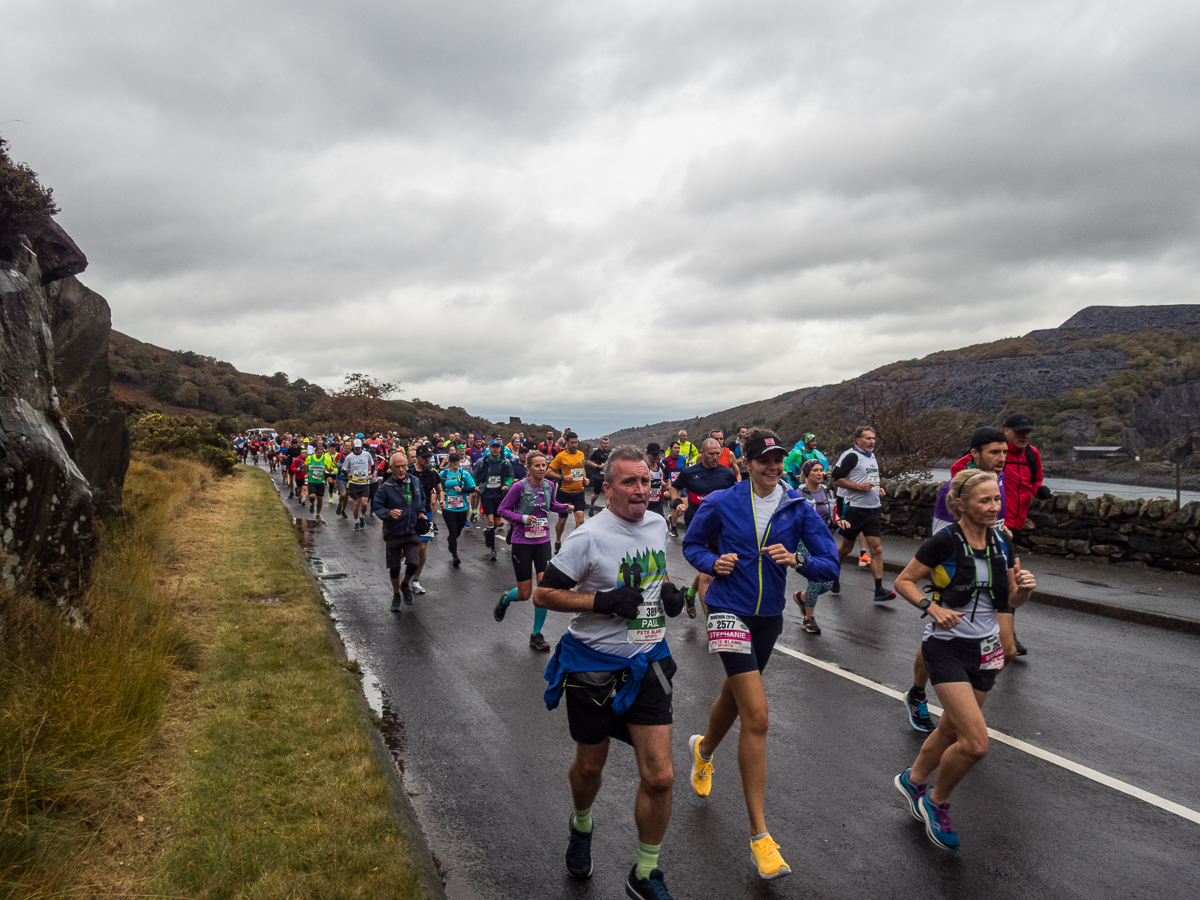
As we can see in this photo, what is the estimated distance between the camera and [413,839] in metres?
3.44

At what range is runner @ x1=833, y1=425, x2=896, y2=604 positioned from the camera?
870 centimetres

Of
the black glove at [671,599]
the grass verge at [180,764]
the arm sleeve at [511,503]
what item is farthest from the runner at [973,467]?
the arm sleeve at [511,503]

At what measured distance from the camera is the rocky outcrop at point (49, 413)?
199 inches

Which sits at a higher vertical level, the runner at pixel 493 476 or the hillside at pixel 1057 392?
the hillside at pixel 1057 392

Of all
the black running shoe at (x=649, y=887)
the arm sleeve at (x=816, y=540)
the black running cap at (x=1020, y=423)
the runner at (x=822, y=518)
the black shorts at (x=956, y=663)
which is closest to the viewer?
the black running shoe at (x=649, y=887)

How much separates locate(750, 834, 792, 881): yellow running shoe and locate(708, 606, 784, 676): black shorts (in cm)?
77

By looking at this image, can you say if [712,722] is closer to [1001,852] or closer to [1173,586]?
[1001,852]

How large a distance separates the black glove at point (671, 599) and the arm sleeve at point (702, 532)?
620mm

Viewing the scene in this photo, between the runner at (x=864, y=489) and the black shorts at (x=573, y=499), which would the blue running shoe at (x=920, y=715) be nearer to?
the runner at (x=864, y=489)

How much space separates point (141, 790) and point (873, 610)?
290 inches

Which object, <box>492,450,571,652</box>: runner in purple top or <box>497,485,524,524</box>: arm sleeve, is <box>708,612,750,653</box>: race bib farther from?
<box>497,485,524,524</box>: arm sleeve

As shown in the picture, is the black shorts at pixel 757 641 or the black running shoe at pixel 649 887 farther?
the black shorts at pixel 757 641

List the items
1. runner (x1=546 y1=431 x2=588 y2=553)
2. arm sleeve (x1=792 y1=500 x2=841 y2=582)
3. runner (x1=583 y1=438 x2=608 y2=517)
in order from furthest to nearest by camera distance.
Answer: runner (x1=583 y1=438 x2=608 y2=517) < runner (x1=546 y1=431 x2=588 y2=553) < arm sleeve (x1=792 y1=500 x2=841 y2=582)

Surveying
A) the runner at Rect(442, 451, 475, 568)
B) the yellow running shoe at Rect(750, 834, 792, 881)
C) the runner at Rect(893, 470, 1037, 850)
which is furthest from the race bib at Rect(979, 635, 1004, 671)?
the runner at Rect(442, 451, 475, 568)
